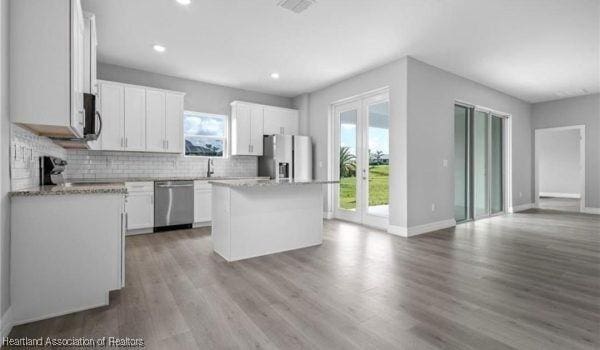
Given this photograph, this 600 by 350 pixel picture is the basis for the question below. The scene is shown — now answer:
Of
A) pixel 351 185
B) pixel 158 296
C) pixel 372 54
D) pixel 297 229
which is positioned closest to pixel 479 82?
pixel 372 54

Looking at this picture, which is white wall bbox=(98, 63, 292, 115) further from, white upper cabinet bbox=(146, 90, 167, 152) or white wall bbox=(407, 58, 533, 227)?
white wall bbox=(407, 58, 533, 227)

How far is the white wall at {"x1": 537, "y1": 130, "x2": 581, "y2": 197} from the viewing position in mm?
10102

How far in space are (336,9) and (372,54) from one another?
1.41 metres

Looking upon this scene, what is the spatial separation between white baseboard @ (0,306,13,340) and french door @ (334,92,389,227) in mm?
4686

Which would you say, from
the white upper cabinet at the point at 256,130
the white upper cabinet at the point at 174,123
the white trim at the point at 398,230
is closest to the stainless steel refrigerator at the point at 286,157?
the white upper cabinet at the point at 256,130

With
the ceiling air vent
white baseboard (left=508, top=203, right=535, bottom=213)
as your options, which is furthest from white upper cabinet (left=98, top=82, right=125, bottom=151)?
white baseboard (left=508, top=203, right=535, bottom=213)

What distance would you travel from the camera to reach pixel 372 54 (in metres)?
4.46

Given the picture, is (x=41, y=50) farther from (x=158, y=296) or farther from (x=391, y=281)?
(x=391, y=281)

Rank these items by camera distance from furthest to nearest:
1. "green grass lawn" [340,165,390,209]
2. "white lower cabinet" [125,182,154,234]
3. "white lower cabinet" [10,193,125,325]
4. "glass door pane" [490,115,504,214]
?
"glass door pane" [490,115,504,214] → "green grass lawn" [340,165,390,209] → "white lower cabinet" [125,182,154,234] → "white lower cabinet" [10,193,125,325]

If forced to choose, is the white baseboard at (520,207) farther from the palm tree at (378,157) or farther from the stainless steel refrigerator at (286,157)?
the stainless steel refrigerator at (286,157)

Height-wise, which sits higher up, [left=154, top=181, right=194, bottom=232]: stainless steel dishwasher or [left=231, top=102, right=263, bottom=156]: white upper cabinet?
[left=231, top=102, right=263, bottom=156]: white upper cabinet

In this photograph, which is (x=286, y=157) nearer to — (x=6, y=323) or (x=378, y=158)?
(x=378, y=158)

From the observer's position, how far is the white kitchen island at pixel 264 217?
3.34m

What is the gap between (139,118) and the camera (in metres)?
4.95
